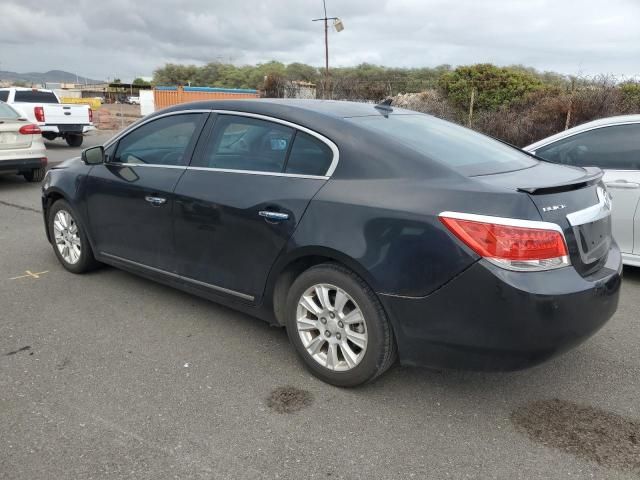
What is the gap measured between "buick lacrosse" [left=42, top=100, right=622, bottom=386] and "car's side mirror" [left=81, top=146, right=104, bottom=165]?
1.31 feet

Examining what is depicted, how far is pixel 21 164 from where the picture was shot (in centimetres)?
950

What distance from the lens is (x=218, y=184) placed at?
3.62m

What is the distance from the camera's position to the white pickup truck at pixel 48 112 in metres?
15.5

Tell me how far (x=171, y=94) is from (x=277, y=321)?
28.8 meters

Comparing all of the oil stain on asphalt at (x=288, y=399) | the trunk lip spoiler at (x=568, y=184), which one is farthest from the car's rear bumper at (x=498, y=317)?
the oil stain on asphalt at (x=288, y=399)

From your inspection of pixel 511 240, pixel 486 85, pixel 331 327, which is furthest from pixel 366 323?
pixel 486 85

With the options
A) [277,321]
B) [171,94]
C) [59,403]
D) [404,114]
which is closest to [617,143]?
[404,114]

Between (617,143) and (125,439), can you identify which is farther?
(617,143)

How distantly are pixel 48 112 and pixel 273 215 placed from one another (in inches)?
577

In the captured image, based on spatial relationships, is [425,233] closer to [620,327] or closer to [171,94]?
[620,327]

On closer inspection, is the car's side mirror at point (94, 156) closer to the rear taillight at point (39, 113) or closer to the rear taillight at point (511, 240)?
the rear taillight at point (511, 240)

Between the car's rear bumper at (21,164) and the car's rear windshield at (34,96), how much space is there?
738 cm

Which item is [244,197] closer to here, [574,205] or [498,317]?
[498,317]

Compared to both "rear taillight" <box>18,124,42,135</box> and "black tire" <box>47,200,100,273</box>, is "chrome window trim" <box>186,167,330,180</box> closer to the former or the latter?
"black tire" <box>47,200,100,273</box>
